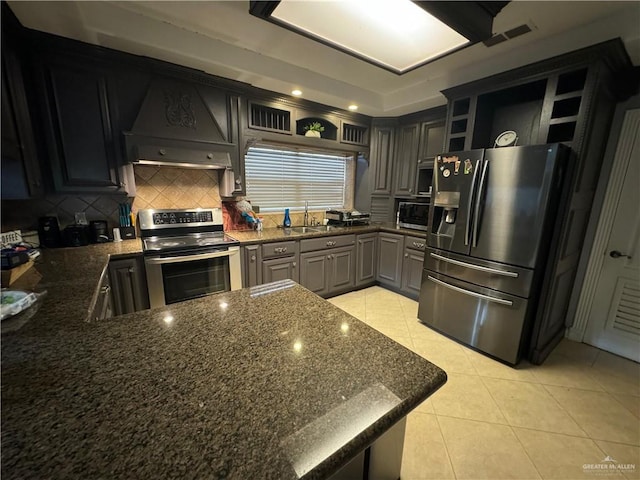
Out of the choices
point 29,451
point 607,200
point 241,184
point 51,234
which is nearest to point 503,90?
point 607,200

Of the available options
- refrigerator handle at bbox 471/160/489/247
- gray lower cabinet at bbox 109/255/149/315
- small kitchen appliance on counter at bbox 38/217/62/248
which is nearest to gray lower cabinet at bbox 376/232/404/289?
refrigerator handle at bbox 471/160/489/247

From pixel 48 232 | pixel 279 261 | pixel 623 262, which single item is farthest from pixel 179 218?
pixel 623 262

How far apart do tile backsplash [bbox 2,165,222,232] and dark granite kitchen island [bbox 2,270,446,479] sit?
169 centimetres

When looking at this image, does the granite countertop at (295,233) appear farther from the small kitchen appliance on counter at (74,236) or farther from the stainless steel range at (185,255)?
the small kitchen appliance on counter at (74,236)

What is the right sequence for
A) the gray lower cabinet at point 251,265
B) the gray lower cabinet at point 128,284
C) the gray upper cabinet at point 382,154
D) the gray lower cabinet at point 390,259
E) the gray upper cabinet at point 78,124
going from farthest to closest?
1. the gray upper cabinet at point 382,154
2. the gray lower cabinet at point 390,259
3. the gray lower cabinet at point 251,265
4. the gray lower cabinet at point 128,284
5. the gray upper cabinet at point 78,124

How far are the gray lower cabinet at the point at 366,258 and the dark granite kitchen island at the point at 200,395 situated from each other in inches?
95.7

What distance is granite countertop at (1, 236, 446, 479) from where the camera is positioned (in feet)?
1.59

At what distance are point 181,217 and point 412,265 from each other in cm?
265

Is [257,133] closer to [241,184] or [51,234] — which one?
[241,184]

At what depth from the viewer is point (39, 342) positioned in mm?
854

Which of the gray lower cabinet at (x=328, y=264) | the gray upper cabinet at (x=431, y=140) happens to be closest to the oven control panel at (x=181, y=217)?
the gray lower cabinet at (x=328, y=264)

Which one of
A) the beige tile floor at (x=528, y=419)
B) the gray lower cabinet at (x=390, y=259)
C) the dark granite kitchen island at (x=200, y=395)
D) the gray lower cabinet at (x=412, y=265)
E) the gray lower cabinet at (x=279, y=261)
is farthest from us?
the gray lower cabinet at (x=390, y=259)

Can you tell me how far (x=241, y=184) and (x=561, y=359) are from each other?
3386 millimetres

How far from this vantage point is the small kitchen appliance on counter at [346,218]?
348cm
